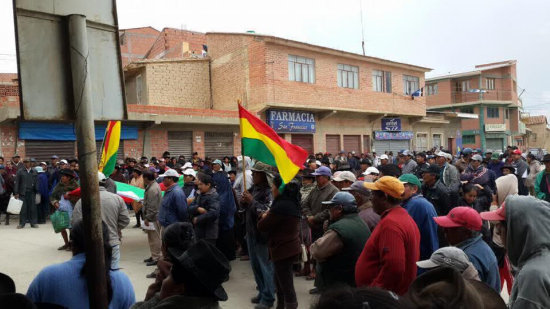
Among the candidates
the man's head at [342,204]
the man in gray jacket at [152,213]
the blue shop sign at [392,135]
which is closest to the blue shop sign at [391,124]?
the blue shop sign at [392,135]

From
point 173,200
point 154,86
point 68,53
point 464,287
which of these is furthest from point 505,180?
point 154,86

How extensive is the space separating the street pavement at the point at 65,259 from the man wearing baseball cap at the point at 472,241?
2.08 m

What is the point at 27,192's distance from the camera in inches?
435

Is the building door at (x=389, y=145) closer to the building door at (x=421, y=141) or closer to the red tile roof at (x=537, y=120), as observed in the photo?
the building door at (x=421, y=141)

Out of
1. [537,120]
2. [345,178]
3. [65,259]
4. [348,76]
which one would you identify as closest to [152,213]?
[65,259]

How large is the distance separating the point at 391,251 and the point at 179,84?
63.1 feet

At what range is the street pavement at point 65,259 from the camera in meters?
5.77

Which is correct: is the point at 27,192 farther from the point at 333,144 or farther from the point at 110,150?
the point at 333,144

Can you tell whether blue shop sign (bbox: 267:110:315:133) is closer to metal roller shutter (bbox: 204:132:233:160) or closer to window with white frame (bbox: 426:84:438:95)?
metal roller shutter (bbox: 204:132:233:160)

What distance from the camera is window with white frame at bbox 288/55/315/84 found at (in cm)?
2000

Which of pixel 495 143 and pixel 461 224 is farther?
pixel 495 143

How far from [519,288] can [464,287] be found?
0.83 m

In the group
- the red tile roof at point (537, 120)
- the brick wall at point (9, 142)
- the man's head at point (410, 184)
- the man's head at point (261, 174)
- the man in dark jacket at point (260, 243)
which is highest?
the red tile roof at point (537, 120)

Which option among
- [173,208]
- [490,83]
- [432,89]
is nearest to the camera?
[173,208]
